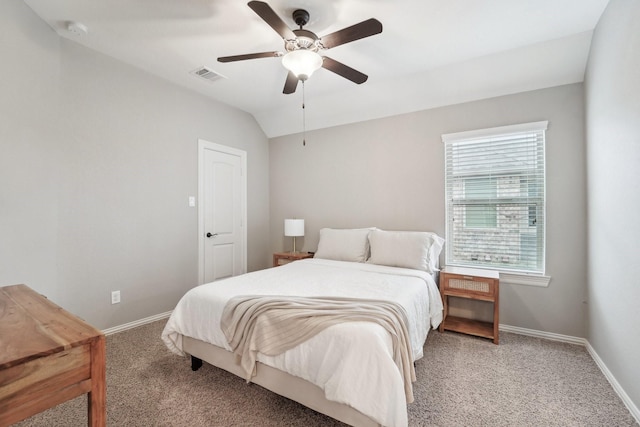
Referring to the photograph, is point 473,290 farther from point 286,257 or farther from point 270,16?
point 270,16

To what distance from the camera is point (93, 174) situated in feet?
8.63

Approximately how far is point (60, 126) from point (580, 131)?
4.68 meters

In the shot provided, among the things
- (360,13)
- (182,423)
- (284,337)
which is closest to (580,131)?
(360,13)

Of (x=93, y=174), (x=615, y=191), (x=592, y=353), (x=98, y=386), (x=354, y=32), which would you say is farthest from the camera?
(x=93, y=174)

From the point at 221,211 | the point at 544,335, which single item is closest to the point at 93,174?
the point at 221,211

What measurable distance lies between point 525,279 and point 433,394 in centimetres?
171

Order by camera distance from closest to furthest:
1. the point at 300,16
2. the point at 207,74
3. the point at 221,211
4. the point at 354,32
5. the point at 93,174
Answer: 1. the point at 354,32
2. the point at 300,16
3. the point at 93,174
4. the point at 207,74
5. the point at 221,211

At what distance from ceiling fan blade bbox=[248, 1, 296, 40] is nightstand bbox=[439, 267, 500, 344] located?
248cm

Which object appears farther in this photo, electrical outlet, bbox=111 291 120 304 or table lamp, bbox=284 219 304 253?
table lamp, bbox=284 219 304 253

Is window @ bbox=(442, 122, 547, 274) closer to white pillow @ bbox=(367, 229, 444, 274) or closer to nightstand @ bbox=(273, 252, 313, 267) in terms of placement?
white pillow @ bbox=(367, 229, 444, 274)

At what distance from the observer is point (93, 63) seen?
2619 millimetres

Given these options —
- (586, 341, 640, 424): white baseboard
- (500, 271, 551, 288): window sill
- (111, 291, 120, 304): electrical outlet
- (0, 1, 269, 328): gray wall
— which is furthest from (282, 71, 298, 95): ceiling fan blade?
(586, 341, 640, 424): white baseboard

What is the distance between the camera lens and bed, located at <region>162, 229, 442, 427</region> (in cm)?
130

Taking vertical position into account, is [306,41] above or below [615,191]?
above
